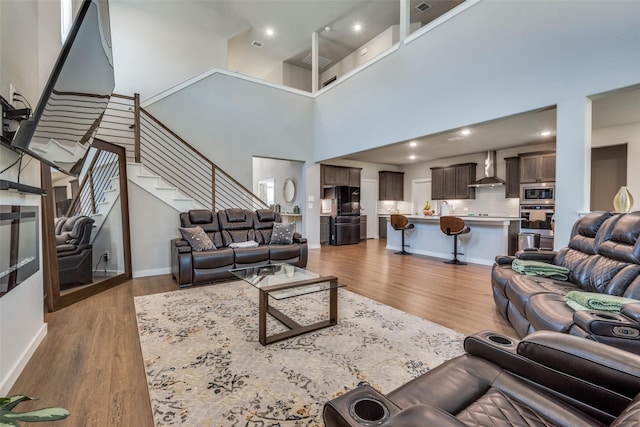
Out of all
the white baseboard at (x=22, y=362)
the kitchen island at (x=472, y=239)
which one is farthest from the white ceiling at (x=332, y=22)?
the white baseboard at (x=22, y=362)

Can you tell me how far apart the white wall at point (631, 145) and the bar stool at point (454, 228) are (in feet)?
10.1

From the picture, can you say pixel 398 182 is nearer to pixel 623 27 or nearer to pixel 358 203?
pixel 358 203

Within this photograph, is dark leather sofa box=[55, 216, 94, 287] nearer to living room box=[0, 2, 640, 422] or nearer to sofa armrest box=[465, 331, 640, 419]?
living room box=[0, 2, 640, 422]

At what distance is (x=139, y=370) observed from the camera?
1987 mm

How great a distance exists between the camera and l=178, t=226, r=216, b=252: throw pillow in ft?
13.9

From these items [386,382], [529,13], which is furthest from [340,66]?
[386,382]

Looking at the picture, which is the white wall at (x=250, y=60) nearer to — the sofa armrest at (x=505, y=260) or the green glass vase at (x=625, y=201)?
the sofa armrest at (x=505, y=260)

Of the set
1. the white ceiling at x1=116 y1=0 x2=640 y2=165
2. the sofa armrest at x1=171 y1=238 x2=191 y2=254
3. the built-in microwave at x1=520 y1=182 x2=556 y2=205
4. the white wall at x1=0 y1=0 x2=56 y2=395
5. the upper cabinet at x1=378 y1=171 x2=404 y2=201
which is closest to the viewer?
the white wall at x1=0 y1=0 x2=56 y2=395

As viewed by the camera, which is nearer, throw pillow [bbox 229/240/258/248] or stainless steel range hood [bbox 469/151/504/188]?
throw pillow [bbox 229/240/258/248]

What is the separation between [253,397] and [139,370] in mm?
901

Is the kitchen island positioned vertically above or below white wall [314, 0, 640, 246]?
below

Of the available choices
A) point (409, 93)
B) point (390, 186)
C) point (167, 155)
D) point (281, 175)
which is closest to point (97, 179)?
point (167, 155)

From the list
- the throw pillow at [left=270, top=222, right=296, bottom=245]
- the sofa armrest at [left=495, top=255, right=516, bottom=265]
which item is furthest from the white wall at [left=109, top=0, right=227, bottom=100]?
the sofa armrest at [left=495, top=255, right=516, bottom=265]

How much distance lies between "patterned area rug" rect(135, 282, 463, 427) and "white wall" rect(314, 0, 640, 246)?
253cm
